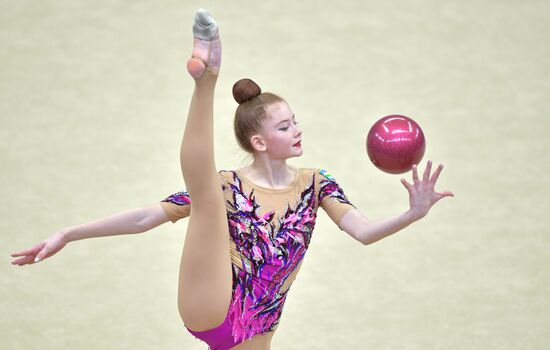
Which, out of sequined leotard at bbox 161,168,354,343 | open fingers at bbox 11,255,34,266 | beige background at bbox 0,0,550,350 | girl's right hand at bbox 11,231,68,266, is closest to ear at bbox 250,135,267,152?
sequined leotard at bbox 161,168,354,343

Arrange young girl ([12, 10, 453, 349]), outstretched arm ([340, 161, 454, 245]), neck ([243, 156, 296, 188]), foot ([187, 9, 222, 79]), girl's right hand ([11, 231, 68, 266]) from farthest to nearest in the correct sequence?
neck ([243, 156, 296, 188]), girl's right hand ([11, 231, 68, 266]), young girl ([12, 10, 453, 349]), outstretched arm ([340, 161, 454, 245]), foot ([187, 9, 222, 79])

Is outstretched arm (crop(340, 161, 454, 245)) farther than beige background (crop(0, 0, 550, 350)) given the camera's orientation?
No

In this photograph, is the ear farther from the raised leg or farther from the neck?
the raised leg

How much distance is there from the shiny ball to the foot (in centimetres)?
54

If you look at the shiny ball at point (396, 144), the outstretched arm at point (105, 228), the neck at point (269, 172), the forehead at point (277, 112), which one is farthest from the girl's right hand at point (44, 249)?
the shiny ball at point (396, 144)

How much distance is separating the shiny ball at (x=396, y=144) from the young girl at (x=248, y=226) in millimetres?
110

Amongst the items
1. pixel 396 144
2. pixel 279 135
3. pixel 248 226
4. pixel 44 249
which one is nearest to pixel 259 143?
pixel 279 135

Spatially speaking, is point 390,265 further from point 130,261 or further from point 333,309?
point 130,261

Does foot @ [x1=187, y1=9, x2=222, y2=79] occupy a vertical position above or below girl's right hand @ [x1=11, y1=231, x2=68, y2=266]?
above

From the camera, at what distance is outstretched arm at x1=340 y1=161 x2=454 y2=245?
2477 millimetres

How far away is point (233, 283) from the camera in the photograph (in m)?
2.73

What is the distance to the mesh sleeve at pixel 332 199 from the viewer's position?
2.80 metres

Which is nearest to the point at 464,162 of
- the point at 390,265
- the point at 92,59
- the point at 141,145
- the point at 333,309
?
the point at 390,265

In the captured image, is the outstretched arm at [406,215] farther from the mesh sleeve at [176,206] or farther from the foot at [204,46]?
the foot at [204,46]
